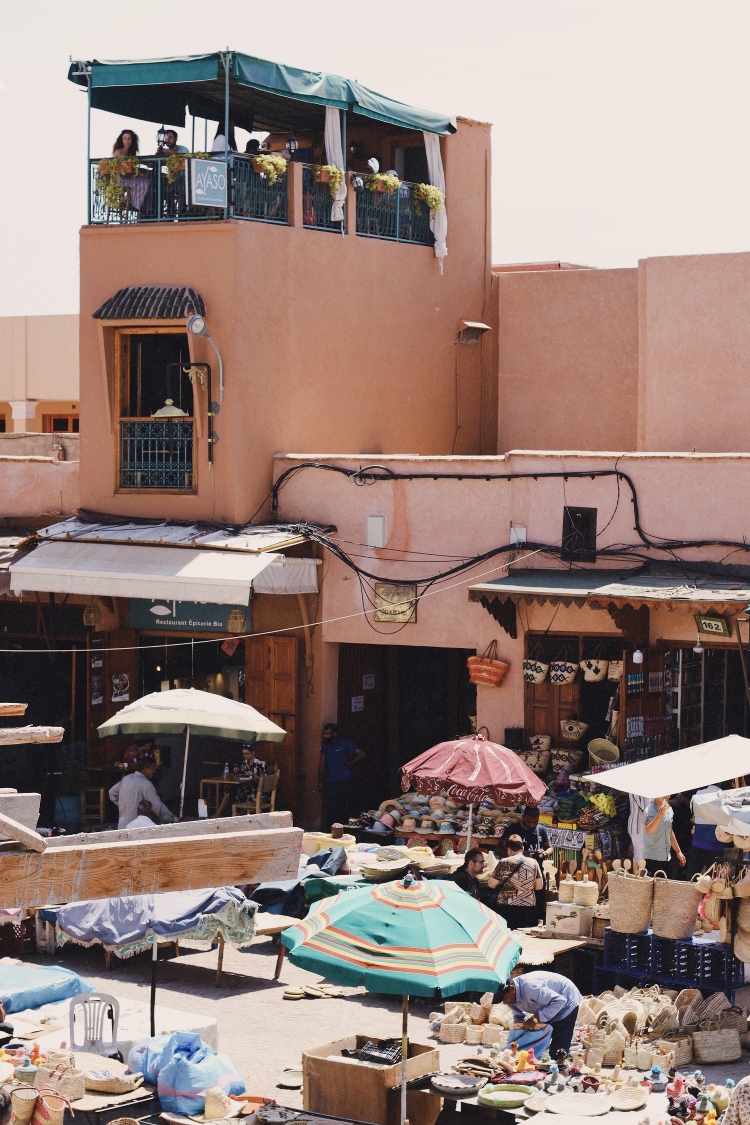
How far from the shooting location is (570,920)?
14336 mm

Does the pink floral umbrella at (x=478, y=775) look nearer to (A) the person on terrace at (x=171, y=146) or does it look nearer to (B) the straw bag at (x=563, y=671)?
(B) the straw bag at (x=563, y=671)

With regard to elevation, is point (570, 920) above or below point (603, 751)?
below

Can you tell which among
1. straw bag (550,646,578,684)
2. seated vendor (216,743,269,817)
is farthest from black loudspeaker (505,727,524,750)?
seated vendor (216,743,269,817)

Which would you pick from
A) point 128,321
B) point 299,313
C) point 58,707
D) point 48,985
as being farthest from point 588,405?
point 48,985

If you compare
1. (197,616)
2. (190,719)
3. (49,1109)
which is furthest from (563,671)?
(49,1109)

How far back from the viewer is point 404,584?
19438mm

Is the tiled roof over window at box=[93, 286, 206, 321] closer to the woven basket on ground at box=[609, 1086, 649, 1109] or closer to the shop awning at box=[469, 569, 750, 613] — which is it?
the shop awning at box=[469, 569, 750, 613]

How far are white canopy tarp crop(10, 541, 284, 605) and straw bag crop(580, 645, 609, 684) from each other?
3.72m

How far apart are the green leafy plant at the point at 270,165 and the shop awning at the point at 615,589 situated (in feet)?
19.0

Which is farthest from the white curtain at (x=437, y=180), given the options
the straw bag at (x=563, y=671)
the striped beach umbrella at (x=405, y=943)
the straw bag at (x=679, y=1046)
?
the striped beach umbrella at (x=405, y=943)

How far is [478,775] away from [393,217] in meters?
9.63

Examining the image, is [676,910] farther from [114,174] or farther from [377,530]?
[114,174]

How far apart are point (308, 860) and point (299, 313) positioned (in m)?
7.39

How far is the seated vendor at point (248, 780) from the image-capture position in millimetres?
19391
